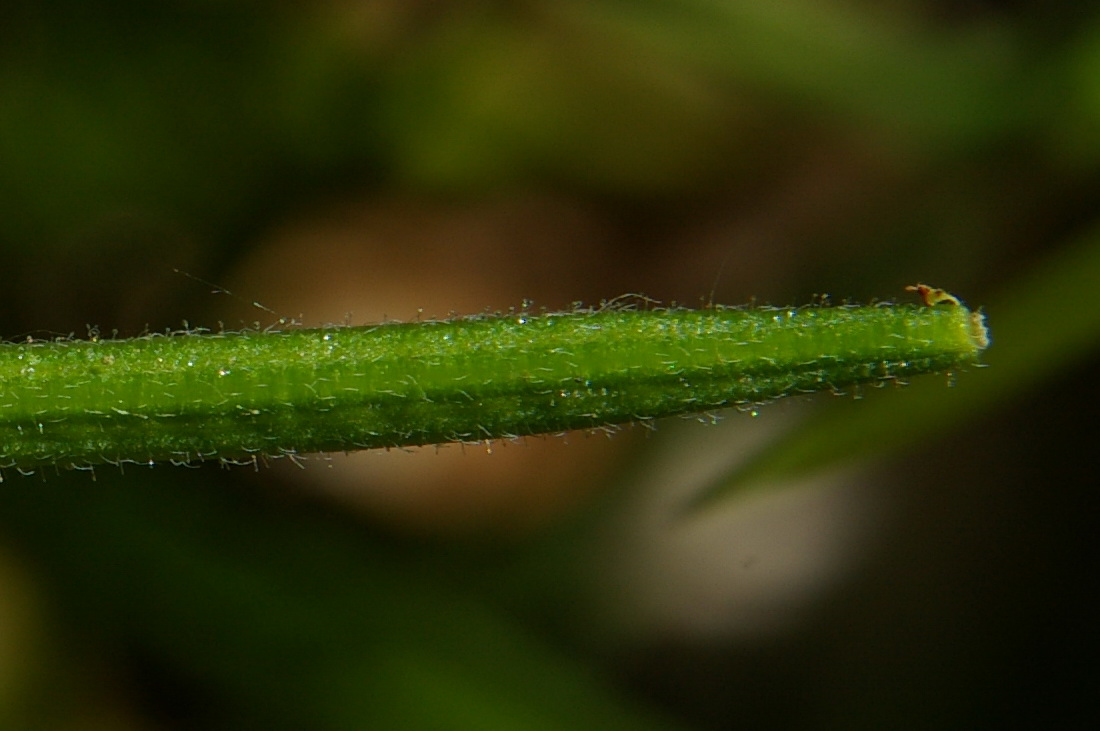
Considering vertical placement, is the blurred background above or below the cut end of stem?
above

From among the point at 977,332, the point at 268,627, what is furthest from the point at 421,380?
the point at 268,627

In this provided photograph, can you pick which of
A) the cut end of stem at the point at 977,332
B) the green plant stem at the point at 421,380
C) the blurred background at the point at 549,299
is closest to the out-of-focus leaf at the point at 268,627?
the blurred background at the point at 549,299

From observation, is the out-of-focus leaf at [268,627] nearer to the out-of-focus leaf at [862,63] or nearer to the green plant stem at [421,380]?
the green plant stem at [421,380]

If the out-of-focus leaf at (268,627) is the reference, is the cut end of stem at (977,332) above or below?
below

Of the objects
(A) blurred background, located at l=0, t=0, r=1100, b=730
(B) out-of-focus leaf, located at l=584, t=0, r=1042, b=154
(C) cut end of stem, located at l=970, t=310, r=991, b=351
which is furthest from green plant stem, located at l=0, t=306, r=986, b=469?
(B) out-of-focus leaf, located at l=584, t=0, r=1042, b=154

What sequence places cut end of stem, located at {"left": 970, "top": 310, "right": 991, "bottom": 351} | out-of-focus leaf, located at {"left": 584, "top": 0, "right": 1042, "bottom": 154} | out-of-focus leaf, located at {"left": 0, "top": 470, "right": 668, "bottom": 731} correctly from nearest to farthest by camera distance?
cut end of stem, located at {"left": 970, "top": 310, "right": 991, "bottom": 351} < out-of-focus leaf, located at {"left": 0, "top": 470, "right": 668, "bottom": 731} < out-of-focus leaf, located at {"left": 584, "top": 0, "right": 1042, "bottom": 154}

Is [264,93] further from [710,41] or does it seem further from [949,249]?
[949,249]

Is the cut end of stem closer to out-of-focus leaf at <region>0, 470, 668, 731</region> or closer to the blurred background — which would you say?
the blurred background

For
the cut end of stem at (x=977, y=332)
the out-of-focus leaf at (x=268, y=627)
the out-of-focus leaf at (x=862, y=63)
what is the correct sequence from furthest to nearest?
the out-of-focus leaf at (x=862, y=63) < the out-of-focus leaf at (x=268, y=627) < the cut end of stem at (x=977, y=332)
